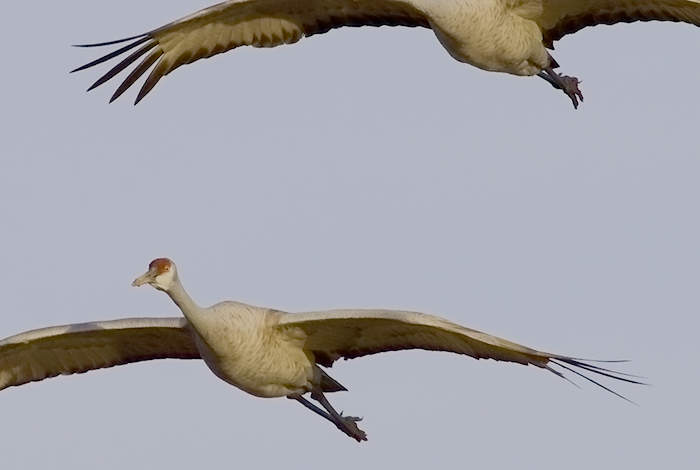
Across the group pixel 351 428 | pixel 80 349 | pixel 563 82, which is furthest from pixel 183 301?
pixel 563 82

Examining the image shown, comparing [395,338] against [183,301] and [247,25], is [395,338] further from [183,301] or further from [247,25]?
[247,25]

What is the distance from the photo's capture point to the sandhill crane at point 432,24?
16.7 m

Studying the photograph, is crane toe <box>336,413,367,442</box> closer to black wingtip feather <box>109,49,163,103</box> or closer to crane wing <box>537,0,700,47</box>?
black wingtip feather <box>109,49,163,103</box>

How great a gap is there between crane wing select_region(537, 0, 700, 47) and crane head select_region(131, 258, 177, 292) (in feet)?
12.8

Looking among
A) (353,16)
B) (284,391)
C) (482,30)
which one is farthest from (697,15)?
(284,391)

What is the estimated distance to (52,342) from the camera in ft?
52.0

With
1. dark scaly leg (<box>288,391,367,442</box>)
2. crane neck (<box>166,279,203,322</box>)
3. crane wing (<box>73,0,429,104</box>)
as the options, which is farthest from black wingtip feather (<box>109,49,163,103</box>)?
dark scaly leg (<box>288,391,367,442</box>)

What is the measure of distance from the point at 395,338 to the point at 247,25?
141 inches

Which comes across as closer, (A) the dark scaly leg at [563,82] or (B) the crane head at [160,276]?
(B) the crane head at [160,276]

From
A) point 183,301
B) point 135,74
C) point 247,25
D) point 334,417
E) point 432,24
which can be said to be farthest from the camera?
point 247,25

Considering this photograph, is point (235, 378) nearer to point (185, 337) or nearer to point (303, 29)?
point (185, 337)

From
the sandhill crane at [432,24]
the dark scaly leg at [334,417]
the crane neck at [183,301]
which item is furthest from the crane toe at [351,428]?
the sandhill crane at [432,24]

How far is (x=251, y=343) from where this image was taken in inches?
596

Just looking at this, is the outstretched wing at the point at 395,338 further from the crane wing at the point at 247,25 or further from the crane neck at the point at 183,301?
the crane wing at the point at 247,25
